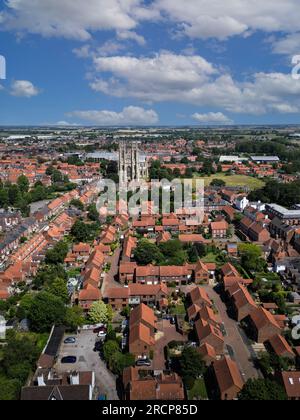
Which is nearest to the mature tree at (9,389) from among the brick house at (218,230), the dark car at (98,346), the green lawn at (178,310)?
the dark car at (98,346)

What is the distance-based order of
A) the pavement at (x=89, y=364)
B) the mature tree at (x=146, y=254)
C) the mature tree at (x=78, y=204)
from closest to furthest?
the pavement at (x=89, y=364)
the mature tree at (x=146, y=254)
the mature tree at (x=78, y=204)

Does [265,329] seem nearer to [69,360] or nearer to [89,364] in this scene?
[89,364]

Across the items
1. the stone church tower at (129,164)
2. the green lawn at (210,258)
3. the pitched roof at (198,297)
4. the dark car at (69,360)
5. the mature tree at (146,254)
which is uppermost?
the stone church tower at (129,164)

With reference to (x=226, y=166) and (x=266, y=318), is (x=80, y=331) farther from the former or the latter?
(x=226, y=166)

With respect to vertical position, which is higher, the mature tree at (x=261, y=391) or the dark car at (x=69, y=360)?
the mature tree at (x=261, y=391)

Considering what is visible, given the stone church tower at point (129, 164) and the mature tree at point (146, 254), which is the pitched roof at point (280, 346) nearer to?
the mature tree at point (146, 254)

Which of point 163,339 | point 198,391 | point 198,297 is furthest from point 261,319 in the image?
point 198,391

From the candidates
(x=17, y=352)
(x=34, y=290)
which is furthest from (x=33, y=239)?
(x=17, y=352)

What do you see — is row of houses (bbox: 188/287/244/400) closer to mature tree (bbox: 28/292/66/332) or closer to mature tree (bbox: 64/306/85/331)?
mature tree (bbox: 64/306/85/331)
